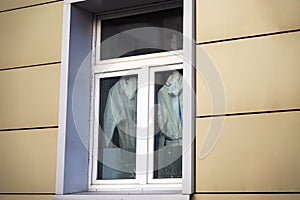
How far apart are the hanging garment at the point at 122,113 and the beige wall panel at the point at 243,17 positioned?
0.69m

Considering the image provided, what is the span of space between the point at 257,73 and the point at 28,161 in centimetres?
161

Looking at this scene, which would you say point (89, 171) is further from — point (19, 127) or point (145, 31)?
point (145, 31)

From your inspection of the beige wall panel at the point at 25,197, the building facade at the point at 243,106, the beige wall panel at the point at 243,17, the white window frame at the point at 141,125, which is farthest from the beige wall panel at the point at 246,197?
the beige wall panel at the point at 25,197

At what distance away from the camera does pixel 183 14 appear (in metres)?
3.35

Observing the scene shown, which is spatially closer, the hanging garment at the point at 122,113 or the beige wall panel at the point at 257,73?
the beige wall panel at the point at 257,73

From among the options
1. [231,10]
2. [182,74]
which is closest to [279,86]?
[231,10]

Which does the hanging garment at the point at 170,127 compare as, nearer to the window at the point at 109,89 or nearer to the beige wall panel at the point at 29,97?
the window at the point at 109,89

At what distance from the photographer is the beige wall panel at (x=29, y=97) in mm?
3693

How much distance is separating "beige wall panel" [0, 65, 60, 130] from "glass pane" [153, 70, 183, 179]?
0.66 metres

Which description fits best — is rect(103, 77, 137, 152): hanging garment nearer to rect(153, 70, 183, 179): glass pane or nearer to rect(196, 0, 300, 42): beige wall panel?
rect(153, 70, 183, 179): glass pane

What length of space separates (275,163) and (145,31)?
1.32 m

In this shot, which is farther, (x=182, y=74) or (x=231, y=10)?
(x=182, y=74)

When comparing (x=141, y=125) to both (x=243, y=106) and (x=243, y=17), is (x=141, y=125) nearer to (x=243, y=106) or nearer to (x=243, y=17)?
(x=243, y=106)

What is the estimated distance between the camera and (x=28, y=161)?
3691 mm
